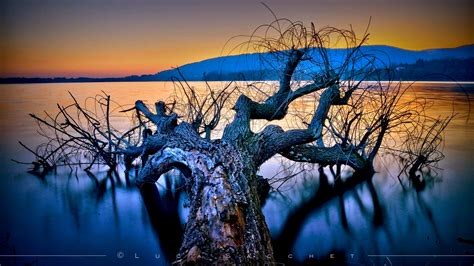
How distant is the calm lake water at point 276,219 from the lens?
1.92 m

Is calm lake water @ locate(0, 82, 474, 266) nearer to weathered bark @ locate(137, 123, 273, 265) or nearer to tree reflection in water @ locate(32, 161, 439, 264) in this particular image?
tree reflection in water @ locate(32, 161, 439, 264)

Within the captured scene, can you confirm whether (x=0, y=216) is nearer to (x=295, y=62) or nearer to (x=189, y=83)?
(x=189, y=83)

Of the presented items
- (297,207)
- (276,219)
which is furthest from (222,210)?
(297,207)

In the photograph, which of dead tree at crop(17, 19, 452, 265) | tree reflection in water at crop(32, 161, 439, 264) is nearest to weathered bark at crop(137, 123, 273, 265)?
dead tree at crop(17, 19, 452, 265)

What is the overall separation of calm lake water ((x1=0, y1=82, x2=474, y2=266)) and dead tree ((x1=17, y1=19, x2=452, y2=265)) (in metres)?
0.23

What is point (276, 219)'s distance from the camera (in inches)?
90.9

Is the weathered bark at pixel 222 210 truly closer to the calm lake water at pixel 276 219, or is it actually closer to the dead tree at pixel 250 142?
the dead tree at pixel 250 142

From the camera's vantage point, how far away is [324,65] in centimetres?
267

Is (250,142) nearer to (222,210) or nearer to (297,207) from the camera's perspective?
(297,207)

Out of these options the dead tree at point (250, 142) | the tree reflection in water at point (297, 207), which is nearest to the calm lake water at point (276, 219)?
the tree reflection in water at point (297, 207)

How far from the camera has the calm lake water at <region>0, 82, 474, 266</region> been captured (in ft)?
6.29

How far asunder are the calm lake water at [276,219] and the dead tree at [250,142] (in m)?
0.23

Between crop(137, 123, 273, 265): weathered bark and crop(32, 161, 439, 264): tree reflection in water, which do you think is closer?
crop(137, 123, 273, 265): weathered bark

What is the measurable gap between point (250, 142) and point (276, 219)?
47 centimetres
